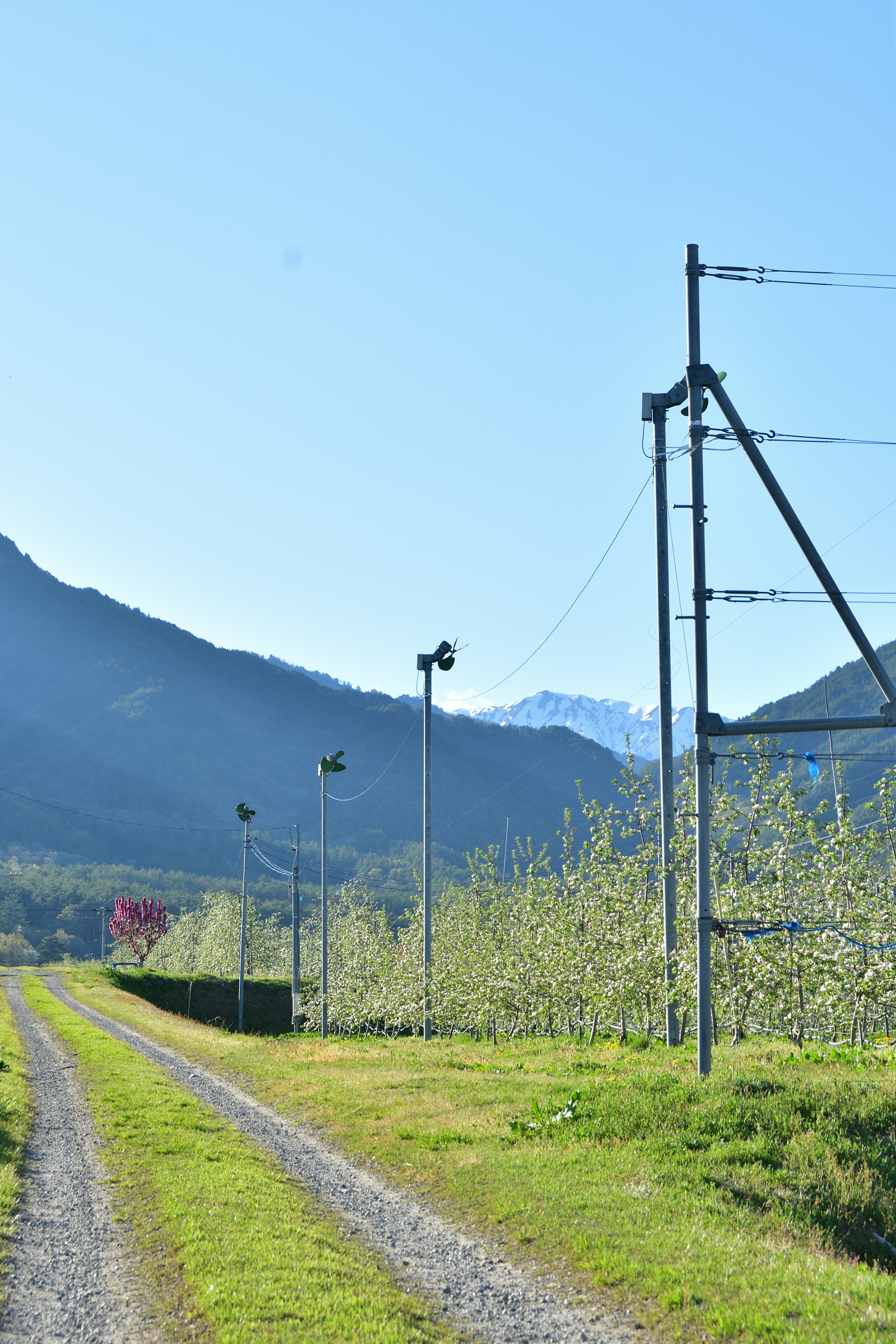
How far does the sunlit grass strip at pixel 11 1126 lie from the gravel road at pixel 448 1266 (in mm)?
3663

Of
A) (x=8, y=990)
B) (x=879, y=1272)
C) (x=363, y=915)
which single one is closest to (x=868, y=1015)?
(x=879, y=1272)

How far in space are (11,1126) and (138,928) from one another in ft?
318

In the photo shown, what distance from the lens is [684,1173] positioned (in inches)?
428

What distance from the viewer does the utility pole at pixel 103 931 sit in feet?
406

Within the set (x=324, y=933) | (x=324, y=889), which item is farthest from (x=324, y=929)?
(x=324, y=889)

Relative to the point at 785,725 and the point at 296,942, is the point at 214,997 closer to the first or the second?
the point at 296,942

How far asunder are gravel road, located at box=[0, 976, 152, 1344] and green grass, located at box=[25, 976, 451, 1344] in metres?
0.37

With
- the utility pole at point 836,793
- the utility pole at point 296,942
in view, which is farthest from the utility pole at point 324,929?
the utility pole at point 836,793

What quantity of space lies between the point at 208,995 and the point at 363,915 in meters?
16.6

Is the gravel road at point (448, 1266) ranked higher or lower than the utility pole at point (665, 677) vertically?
lower

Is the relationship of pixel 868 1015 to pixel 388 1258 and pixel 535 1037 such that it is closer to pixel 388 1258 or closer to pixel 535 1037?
pixel 535 1037

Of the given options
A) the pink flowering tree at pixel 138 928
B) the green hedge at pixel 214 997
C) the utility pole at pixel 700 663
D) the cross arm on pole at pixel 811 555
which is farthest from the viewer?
the pink flowering tree at pixel 138 928

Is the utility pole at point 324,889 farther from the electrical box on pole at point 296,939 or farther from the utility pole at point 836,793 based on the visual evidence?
the utility pole at point 836,793

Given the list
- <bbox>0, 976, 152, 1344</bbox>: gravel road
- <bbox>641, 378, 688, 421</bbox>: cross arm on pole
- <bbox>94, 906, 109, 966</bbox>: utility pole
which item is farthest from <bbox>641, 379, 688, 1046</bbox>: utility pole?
<bbox>94, 906, 109, 966</bbox>: utility pole
